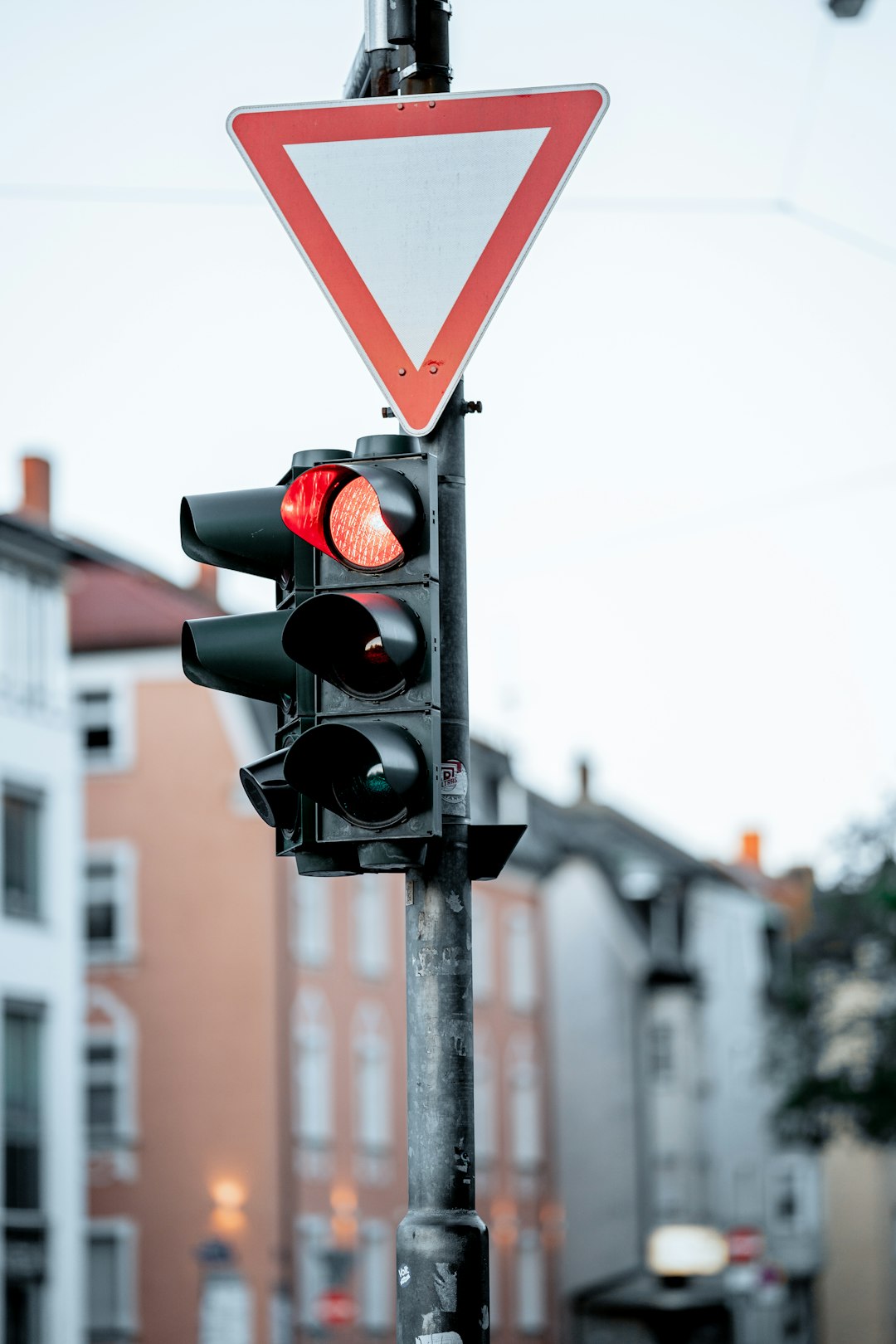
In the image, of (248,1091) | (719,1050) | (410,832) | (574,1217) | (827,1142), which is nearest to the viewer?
(410,832)

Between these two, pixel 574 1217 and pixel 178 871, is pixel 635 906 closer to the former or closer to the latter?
pixel 574 1217

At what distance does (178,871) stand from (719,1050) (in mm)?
25836

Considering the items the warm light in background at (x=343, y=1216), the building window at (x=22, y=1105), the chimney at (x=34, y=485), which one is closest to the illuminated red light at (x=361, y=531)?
the building window at (x=22, y=1105)

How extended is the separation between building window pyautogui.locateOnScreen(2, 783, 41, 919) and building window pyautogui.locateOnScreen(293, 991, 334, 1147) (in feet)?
20.8

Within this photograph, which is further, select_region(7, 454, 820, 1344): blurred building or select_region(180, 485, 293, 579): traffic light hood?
select_region(7, 454, 820, 1344): blurred building

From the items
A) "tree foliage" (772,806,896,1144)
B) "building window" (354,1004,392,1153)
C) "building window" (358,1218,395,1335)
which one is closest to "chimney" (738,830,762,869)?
"tree foliage" (772,806,896,1144)

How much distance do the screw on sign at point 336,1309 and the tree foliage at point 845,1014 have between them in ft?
39.2

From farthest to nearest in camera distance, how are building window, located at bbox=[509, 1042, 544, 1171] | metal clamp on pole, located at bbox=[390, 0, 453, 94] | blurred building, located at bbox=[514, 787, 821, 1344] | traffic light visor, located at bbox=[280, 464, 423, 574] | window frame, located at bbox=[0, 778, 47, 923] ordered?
1. blurred building, located at bbox=[514, 787, 821, 1344]
2. building window, located at bbox=[509, 1042, 544, 1171]
3. window frame, located at bbox=[0, 778, 47, 923]
4. metal clamp on pole, located at bbox=[390, 0, 453, 94]
5. traffic light visor, located at bbox=[280, 464, 423, 574]

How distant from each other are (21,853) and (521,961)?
19.0 metres

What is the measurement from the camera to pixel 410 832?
4629mm

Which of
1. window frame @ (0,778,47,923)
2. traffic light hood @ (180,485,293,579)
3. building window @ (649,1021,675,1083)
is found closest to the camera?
traffic light hood @ (180,485,293,579)

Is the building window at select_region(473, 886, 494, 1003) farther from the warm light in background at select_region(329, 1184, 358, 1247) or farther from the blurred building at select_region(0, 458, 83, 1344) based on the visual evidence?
the blurred building at select_region(0, 458, 83, 1344)

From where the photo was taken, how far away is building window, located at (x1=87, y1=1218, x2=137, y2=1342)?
38.9 metres

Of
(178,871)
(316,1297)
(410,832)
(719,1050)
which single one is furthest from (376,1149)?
(410,832)
